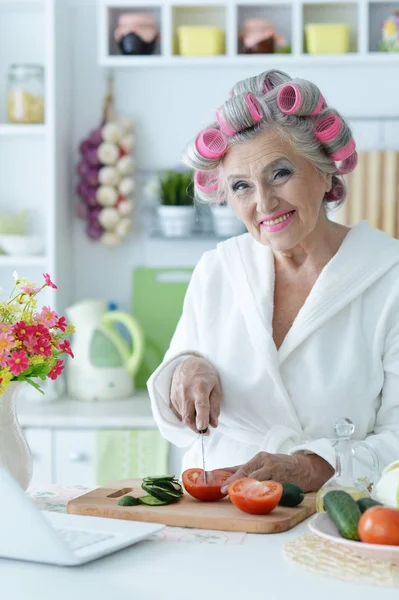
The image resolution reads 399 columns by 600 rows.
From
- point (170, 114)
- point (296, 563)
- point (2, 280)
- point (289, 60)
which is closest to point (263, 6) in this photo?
point (289, 60)

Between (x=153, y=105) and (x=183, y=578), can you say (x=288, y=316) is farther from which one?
(x=153, y=105)

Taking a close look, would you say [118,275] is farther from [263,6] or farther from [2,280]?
[263,6]

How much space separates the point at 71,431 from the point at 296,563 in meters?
1.91

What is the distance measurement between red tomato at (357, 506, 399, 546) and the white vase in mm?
636

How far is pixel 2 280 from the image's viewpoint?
3.80 meters

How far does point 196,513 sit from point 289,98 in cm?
85

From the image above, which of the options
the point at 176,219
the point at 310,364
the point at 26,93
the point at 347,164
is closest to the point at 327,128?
the point at 347,164

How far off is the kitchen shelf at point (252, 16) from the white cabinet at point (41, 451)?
1.33m

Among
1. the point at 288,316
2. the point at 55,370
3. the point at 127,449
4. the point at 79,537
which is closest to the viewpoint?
the point at 79,537

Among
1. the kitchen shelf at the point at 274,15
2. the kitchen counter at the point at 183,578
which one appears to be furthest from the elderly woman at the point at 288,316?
the kitchen shelf at the point at 274,15

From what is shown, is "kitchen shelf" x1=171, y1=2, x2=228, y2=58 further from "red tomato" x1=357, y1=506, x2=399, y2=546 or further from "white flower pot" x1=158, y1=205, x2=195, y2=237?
"red tomato" x1=357, y1=506, x2=399, y2=546

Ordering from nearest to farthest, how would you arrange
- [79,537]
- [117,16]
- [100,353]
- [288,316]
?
1. [79,537]
2. [288,316]
3. [100,353]
4. [117,16]

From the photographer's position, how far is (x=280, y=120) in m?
1.92

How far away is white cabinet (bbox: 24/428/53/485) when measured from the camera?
3.12 meters
